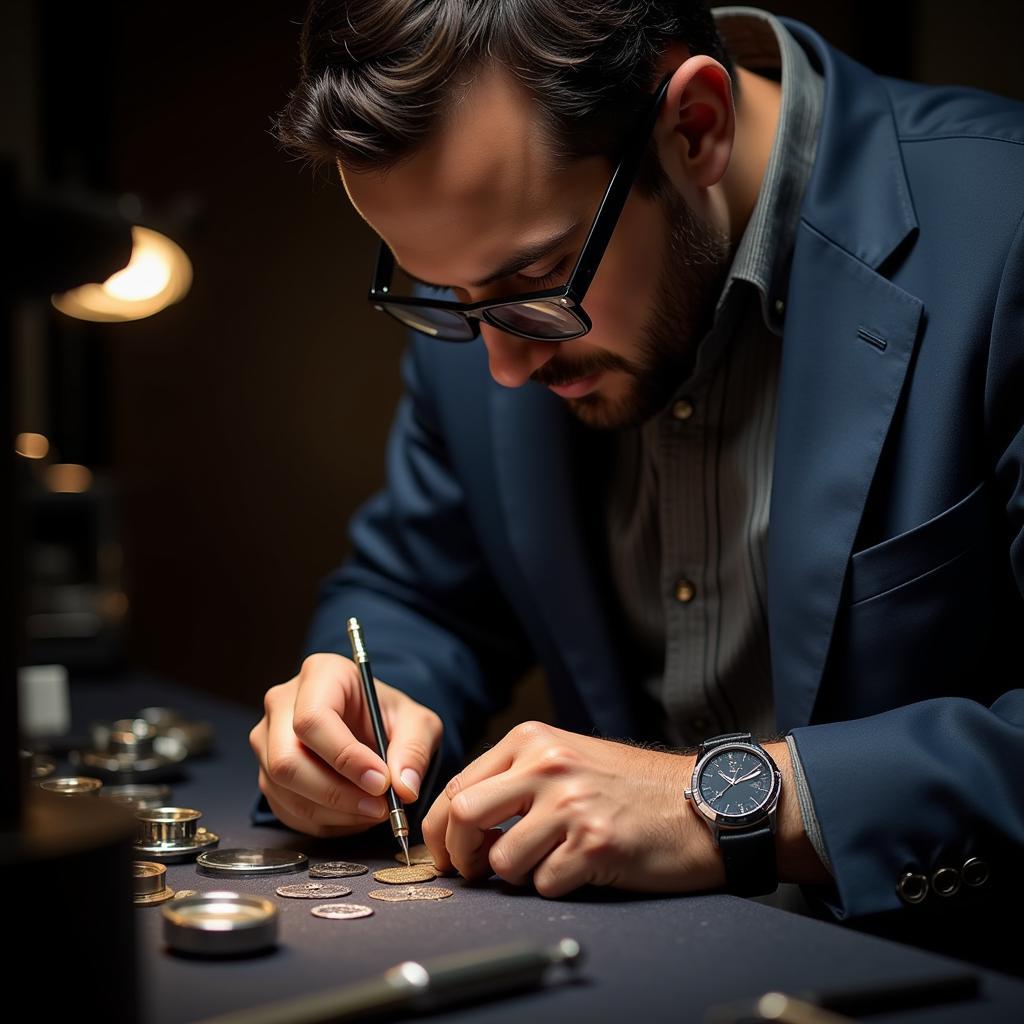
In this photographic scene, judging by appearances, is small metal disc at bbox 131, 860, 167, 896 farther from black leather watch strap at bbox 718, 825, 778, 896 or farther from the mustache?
the mustache

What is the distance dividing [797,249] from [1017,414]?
34cm

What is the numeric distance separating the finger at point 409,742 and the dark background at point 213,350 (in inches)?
71.9

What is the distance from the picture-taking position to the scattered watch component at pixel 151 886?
3.42ft

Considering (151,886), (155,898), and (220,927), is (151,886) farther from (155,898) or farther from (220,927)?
(220,927)

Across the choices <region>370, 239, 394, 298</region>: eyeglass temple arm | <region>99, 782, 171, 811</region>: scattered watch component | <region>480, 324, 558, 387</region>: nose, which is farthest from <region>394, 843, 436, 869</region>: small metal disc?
<region>370, 239, 394, 298</region>: eyeglass temple arm

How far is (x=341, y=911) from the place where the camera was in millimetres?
1004

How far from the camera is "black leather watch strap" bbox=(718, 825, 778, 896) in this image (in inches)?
43.0

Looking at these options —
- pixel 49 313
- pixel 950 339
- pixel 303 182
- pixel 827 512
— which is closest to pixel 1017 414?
pixel 950 339

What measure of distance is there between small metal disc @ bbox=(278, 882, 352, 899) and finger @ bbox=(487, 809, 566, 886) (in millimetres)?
136

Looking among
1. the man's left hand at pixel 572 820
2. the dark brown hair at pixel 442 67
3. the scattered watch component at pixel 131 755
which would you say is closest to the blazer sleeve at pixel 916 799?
the man's left hand at pixel 572 820

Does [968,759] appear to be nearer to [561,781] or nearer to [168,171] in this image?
[561,781]

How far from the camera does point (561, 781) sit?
3.58ft

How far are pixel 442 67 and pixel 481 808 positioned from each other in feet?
2.47

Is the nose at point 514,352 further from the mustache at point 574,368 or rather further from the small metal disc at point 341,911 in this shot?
the small metal disc at point 341,911
